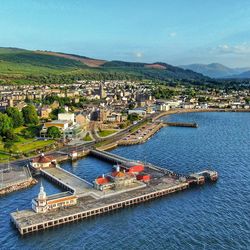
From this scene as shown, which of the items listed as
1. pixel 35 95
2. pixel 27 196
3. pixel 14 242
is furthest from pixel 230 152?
pixel 35 95

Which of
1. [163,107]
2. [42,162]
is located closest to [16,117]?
[42,162]

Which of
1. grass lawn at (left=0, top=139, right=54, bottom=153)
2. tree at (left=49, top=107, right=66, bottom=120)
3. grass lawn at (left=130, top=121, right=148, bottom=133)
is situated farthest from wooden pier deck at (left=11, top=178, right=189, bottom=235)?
tree at (left=49, top=107, right=66, bottom=120)

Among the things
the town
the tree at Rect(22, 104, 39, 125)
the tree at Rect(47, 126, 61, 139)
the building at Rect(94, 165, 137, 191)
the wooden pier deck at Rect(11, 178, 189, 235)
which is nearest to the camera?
the wooden pier deck at Rect(11, 178, 189, 235)

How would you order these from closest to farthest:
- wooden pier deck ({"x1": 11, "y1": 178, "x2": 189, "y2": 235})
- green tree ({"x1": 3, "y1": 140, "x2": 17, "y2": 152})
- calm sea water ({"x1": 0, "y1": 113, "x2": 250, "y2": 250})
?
calm sea water ({"x1": 0, "y1": 113, "x2": 250, "y2": 250}) → wooden pier deck ({"x1": 11, "y1": 178, "x2": 189, "y2": 235}) → green tree ({"x1": 3, "y1": 140, "x2": 17, "y2": 152})

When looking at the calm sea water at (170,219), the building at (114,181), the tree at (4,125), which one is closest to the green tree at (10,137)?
the tree at (4,125)

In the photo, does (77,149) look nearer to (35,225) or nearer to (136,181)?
(136,181)

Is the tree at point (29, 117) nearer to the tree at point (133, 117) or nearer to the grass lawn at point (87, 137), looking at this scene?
the grass lawn at point (87, 137)

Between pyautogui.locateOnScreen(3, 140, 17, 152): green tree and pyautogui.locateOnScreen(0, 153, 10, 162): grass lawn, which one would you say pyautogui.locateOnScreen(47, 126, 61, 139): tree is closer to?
pyautogui.locateOnScreen(3, 140, 17, 152): green tree

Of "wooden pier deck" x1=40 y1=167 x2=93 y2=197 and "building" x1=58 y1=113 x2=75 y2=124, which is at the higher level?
"building" x1=58 y1=113 x2=75 y2=124
